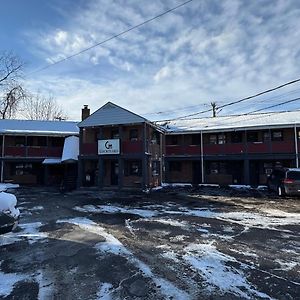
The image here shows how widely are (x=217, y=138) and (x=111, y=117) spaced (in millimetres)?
10563

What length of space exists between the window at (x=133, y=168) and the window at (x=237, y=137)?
30.9 feet

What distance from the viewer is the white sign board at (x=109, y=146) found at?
2564cm

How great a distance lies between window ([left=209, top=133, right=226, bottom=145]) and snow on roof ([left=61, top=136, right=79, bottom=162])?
1268cm

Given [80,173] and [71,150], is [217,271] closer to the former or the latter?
[80,173]

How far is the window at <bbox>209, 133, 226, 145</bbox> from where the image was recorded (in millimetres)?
30119

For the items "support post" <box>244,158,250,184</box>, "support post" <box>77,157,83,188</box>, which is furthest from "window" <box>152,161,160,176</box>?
"support post" <box>244,158,250,184</box>

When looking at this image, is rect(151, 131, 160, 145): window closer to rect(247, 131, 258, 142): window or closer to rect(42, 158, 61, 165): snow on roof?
rect(247, 131, 258, 142): window

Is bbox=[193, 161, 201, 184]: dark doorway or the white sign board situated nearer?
the white sign board

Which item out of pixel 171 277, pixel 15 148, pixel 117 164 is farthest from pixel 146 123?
pixel 171 277

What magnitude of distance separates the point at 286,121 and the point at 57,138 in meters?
21.9

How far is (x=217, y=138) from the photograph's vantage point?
30.4 metres

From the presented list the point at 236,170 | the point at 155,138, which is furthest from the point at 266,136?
the point at 155,138

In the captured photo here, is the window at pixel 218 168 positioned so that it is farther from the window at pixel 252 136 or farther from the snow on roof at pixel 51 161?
the snow on roof at pixel 51 161

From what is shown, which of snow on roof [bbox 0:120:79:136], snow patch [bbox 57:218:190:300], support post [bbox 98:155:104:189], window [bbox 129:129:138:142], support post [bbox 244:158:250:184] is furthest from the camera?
snow on roof [bbox 0:120:79:136]
